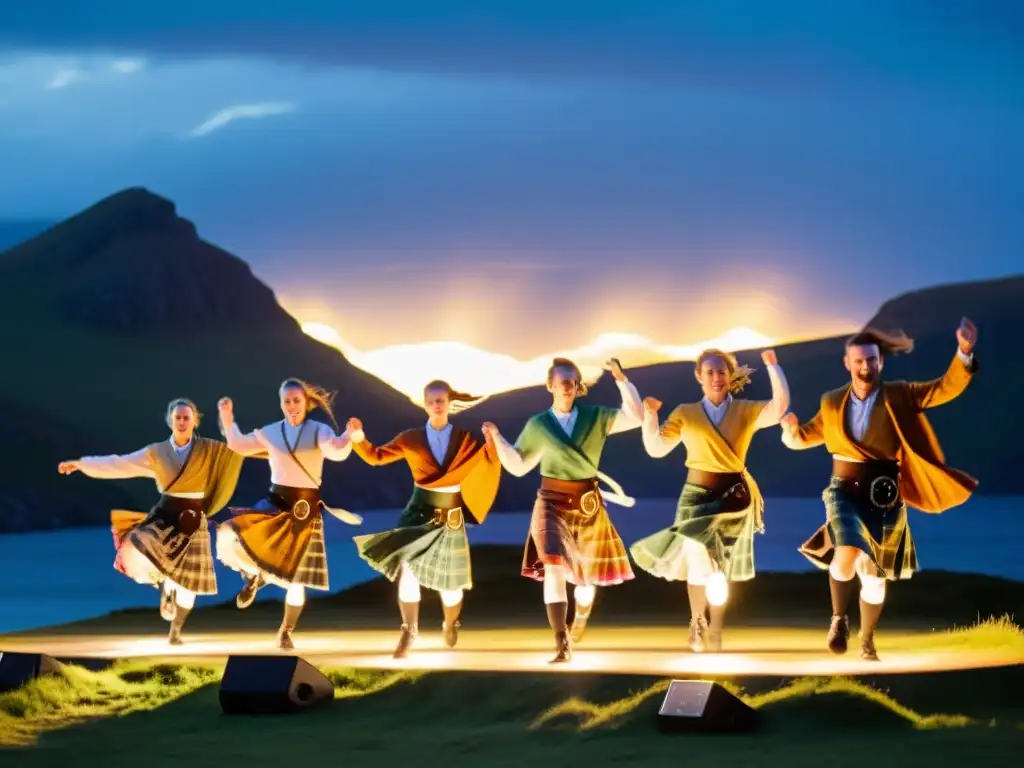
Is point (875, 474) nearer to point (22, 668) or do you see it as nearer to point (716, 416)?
point (716, 416)

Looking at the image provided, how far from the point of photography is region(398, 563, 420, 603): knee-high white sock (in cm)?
926

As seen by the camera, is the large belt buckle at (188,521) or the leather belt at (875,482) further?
the large belt buckle at (188,521)

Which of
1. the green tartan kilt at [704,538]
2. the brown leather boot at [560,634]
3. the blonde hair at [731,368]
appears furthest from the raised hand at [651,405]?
the brown leather boot at [560,634]

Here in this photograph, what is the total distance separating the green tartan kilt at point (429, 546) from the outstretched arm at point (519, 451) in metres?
0.49

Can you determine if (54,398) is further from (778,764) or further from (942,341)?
(778,764)

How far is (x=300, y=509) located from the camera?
968 cm

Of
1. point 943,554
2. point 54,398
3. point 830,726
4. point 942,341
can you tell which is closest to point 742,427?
point 830,726

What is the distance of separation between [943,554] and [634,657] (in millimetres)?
26003

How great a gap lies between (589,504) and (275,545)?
185 centimetres

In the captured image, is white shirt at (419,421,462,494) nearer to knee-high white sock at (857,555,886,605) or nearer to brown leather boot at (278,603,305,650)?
brown leather boot at (278,603,305,650)

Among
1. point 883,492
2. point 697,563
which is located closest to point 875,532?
point 883,492

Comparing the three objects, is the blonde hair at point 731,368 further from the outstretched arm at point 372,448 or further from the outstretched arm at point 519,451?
the outstretched arm at point 372,448

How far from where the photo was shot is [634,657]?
882cm

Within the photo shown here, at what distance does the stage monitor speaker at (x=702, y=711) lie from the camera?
7.41 meters
